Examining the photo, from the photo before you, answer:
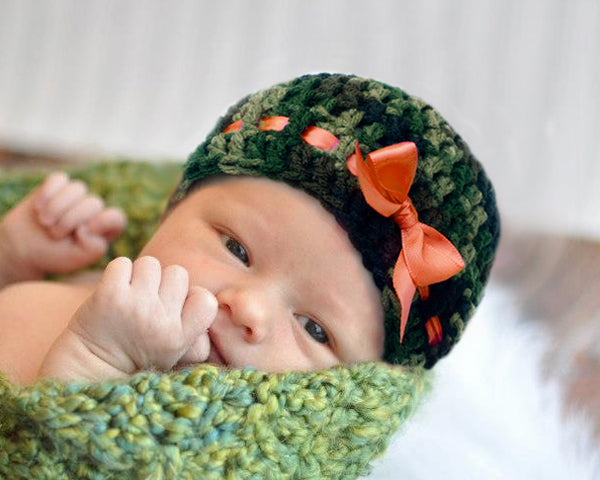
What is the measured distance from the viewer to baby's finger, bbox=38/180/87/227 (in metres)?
1.30

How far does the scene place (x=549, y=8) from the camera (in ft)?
5.40

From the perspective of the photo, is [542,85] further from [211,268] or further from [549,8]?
[211,268]

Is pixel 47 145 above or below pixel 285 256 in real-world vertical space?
below

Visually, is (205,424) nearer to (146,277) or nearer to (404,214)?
(146,277)

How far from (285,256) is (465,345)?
0.58 m

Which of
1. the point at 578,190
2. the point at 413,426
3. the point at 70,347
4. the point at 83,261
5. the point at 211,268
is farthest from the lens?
the point at 578,190

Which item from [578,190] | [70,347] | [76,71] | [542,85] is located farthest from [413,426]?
[76,71]

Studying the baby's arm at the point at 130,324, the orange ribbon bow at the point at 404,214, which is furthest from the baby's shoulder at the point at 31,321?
the orange ribbon bow at the point at 404,214

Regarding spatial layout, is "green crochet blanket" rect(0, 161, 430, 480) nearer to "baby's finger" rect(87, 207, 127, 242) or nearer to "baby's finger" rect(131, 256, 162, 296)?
"baby's finger" rect(131, 256, 162, 296)

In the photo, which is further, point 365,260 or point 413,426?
point 413,426

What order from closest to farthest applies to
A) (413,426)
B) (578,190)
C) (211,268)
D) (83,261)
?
(211,268), (413,426), (83,261), (578,190)

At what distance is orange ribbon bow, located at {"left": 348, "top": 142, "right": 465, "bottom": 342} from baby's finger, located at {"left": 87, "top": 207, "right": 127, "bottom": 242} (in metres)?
0.55

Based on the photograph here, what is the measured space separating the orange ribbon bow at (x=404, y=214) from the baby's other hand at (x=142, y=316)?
10.3 inches

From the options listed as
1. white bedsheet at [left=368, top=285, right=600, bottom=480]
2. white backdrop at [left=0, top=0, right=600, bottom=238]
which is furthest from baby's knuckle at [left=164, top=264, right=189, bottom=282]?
white backdrop at [left=0, top=0, right=600, bottom=238]
